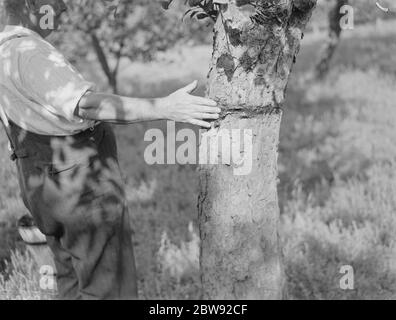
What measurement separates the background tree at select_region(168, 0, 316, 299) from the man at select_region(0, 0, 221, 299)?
0.70 ft

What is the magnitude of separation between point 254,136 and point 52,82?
99 cm

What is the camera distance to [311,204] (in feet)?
18.1

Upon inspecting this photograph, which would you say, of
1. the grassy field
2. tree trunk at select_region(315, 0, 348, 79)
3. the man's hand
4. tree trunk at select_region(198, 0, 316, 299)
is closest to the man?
the man's hand

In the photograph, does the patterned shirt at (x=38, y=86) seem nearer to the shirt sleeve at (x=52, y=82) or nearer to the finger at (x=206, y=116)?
the shirt sleeve at (x=52, y=82)

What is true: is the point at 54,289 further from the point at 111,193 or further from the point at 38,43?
the point at 38,43

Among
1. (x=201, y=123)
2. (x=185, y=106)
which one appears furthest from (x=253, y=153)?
(x=185, y=106)

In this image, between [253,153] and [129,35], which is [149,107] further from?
[129,35]

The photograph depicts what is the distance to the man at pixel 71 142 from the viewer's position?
8.46 feet

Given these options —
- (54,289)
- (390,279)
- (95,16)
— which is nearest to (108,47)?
(95,16)

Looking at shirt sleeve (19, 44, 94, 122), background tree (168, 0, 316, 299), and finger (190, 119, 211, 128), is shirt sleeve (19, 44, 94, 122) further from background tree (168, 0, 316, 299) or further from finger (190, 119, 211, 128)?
background tree (168, 0, 316, 299)

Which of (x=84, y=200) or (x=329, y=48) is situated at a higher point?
(x=329, y=48)

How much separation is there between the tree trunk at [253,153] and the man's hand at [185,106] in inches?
5.1

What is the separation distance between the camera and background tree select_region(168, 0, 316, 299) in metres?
2.61
